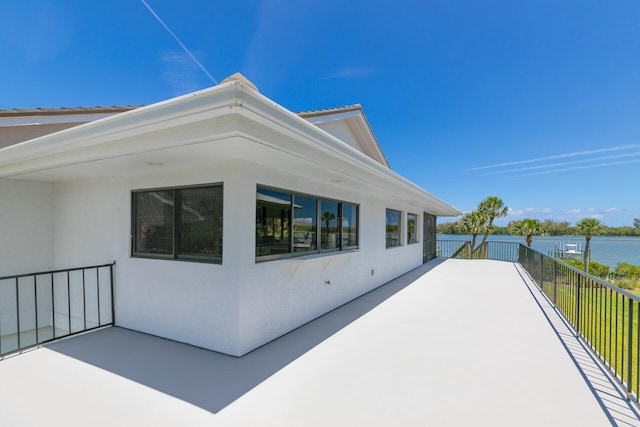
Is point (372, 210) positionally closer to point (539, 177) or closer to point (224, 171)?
point (224, 171)

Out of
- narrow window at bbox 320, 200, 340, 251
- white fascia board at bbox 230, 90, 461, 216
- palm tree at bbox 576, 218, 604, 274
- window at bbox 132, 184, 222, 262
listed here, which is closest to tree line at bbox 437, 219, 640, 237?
palm tree at bbox 576, 218, 604, 274

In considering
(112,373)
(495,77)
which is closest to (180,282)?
(112,373)

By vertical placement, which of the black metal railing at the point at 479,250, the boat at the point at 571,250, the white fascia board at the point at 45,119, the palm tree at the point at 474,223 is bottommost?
the boat at the point at 571,250

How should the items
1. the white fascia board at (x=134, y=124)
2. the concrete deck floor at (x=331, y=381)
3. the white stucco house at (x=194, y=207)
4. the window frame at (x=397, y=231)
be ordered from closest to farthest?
the white fascia board at (x=134, y=124)
the concrete deck floor at (x=331, y=381)
the white stucco house at (x=194, y=207)
the window frame at (x=397, y=231)

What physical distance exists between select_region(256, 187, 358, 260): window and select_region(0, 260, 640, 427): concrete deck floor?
1254 millimetres

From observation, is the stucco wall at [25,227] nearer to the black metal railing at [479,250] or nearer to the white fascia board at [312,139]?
the white fascia board at [312,139]

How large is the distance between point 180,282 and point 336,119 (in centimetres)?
481

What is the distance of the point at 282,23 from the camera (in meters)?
8.37

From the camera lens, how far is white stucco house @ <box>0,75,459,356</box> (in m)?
2.42

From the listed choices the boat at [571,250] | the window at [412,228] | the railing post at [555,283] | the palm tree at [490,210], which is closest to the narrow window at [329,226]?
the railing post at [555,283]

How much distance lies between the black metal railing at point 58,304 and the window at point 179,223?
0.90 meters

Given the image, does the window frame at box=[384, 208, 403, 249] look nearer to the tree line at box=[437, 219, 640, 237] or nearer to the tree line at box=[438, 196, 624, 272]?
the tree line at box=[437, 219, 640, 237]

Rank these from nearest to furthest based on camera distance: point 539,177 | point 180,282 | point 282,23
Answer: point 180,282 < point 282,23 < point 539,177

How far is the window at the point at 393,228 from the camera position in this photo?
838cm
